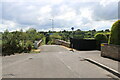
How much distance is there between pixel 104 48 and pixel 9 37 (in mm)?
13312

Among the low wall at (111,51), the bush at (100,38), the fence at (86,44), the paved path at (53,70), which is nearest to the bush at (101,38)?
the bush at (100,38)

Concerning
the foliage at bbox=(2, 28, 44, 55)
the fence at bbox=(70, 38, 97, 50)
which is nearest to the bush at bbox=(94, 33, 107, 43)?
the fence at bbox=(70, 38, 97, 50)

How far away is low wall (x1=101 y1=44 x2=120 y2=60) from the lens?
40.4 feet

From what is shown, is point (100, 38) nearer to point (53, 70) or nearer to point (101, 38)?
point (101, 38)

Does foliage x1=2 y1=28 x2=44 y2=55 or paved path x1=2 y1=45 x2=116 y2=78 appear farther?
foliage x1=2 y1=28 x2=44 y2=55

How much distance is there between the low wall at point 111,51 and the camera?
12.3 metres

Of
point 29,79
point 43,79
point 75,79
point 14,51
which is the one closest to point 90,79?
point 75,79

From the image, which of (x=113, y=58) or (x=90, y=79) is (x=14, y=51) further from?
(x=90, y=79)

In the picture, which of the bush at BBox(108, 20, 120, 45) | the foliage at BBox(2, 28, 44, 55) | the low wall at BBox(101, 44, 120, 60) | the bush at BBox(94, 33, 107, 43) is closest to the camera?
the low wall at BBox(101, 44, 120, 60)

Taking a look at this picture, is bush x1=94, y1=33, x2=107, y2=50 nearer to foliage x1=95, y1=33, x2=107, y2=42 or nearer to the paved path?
foliage x1=95, y1=33, x2=107, y2=42

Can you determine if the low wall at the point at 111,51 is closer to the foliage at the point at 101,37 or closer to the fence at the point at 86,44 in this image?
the foliage at the point at 101,37

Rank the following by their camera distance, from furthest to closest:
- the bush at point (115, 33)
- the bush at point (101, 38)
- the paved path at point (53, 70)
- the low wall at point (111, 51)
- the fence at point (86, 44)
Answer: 1. the fence at point (86, 44)
2. the bush at point (101, 38)
3. the bush at point (115, 33)
4. the low wall at point (111, 51)
5. the paved path at point (53, 70)

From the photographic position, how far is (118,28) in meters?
13.4

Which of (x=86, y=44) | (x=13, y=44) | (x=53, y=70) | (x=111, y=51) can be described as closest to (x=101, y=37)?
(x=86, y=44)
